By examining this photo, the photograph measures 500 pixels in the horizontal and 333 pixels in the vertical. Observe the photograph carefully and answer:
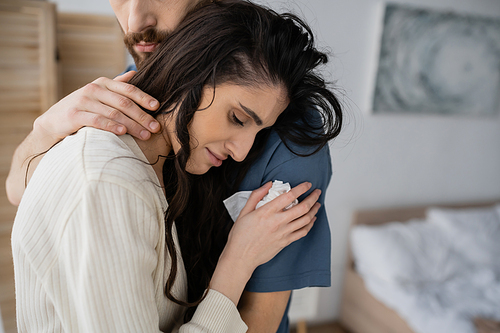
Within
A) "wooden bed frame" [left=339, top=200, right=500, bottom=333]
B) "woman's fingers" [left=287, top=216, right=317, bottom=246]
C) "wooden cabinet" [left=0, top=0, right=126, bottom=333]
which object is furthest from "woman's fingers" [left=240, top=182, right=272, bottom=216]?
"wooden bed frame" [left=339, top=200, right=500, bottom=333]

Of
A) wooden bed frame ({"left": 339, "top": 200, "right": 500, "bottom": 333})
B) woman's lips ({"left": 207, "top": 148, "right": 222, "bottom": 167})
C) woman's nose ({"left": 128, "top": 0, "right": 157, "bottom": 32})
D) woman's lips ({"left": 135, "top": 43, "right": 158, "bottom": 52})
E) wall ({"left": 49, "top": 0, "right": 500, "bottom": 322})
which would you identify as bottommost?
wooden bed frame ({"left": 339, "top": 200, "right": 500, "bottom": 333})

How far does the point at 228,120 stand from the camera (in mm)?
752

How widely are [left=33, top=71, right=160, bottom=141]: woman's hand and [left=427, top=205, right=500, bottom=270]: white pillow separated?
2789 millimetres

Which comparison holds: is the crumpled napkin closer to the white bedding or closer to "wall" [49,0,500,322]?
"wall" [49,0,500,322]

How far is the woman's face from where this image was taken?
2.37ft

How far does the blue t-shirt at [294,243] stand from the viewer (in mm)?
852

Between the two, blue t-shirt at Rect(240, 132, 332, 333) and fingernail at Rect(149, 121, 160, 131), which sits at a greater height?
fingernail at Rect(149, 121, 160, 131)

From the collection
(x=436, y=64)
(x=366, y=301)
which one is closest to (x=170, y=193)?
(x=366, y=301)

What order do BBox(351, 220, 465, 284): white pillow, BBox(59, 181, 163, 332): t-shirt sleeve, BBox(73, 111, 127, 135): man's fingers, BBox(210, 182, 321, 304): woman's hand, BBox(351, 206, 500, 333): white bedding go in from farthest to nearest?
BBox(351, 220, 465, 284): white pillow, BBox(351, 206, 500, 333): white bedding, BBox(210, 182, 321, 304): woman's hand, BBox(73, 111, 127, 135): man's fingers, BBox(59, 181, 163, 332): t-shirt sleeve

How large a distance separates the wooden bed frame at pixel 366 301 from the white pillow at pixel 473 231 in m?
0.18

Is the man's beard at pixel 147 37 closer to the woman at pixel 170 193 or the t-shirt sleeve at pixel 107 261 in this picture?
the woman at pixel 170 193

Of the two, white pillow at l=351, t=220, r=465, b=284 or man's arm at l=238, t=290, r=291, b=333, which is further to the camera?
white pillow at l=351, t=220, r=465, b=284

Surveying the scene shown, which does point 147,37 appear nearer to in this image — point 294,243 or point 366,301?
point 294,243

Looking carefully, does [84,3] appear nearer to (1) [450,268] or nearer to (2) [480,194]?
(1) [450,268]
